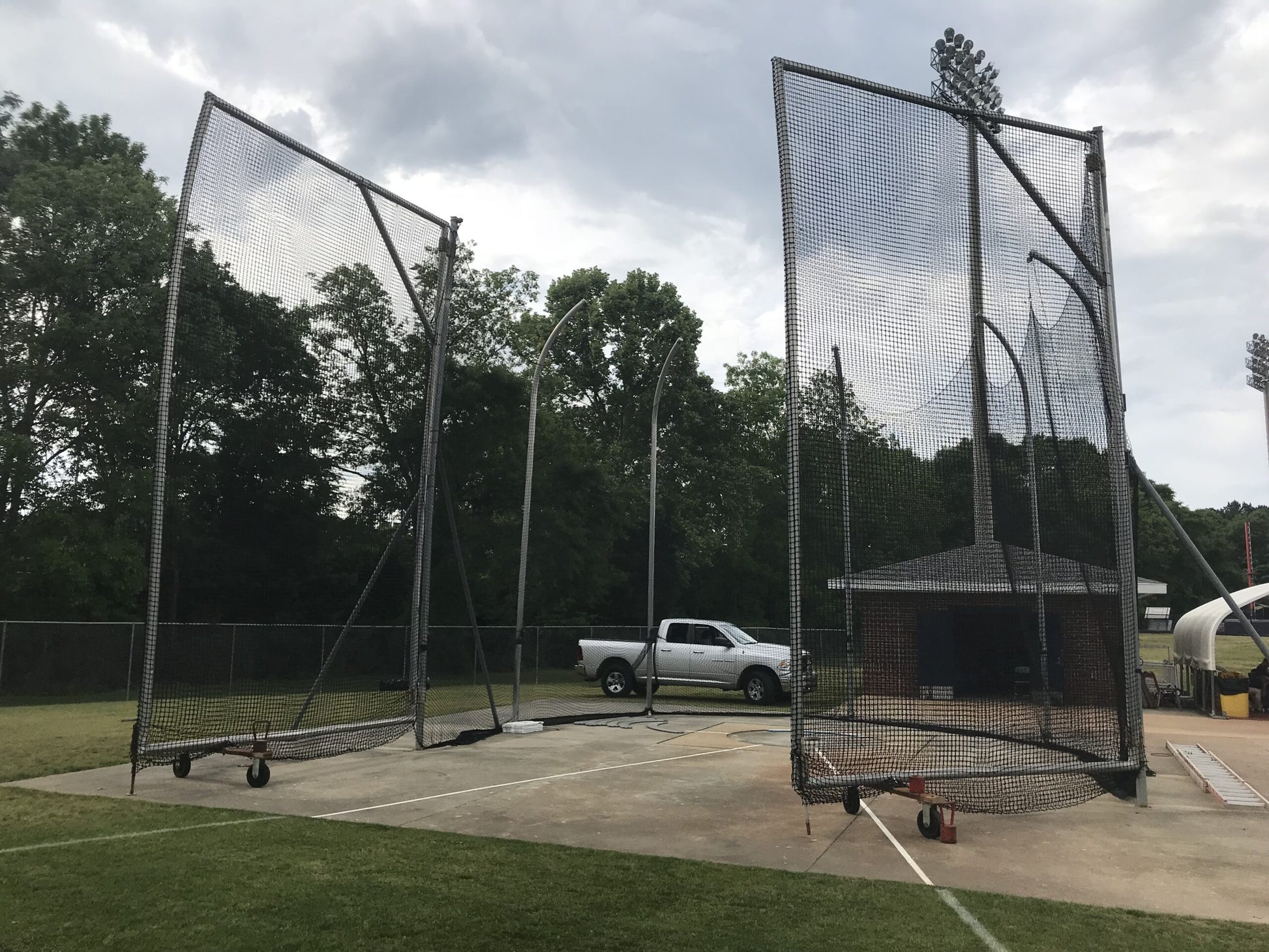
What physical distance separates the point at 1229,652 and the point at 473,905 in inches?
1837

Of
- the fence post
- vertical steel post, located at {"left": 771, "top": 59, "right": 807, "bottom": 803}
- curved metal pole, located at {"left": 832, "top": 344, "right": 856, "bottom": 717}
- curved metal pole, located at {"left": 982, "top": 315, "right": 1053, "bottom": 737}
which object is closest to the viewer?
vertical steel post, located at {"left": 771, "top": 59, "right": 807, "bottom": 803}

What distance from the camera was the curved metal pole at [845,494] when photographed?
7465 millimetres

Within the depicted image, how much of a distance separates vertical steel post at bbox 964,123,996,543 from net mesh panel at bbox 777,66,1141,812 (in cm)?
3

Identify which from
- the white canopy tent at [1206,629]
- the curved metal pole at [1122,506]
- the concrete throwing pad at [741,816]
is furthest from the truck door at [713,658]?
the curved metal pole at [1122,506]

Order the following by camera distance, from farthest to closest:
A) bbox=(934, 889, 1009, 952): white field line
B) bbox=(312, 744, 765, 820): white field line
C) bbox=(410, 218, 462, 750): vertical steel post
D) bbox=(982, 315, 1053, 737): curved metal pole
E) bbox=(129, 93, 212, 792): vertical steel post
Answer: bbox=(410, 218, 462, 750): vertical steel post, bbox=(982, 315, 1053, 737): curved metal pole, bbox=(129, 93, 212, 792): vertical steel post, bbox=(312, 744, 765, 820): white field line, bbox=(934, 889, 1009, 952): white field line

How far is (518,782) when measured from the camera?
9.02 m

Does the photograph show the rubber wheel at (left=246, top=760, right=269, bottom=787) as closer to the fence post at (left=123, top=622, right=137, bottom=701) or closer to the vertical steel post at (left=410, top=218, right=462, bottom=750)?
the vertical steel post at (left=410, top=218, right=462, bottom=750)

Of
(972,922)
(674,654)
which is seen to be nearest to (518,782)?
(972,922)

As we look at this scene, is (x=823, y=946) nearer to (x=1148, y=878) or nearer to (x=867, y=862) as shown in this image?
(x=867, y=862)

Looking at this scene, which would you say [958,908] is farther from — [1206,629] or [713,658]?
[1206,629]

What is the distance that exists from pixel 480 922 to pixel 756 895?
62.6 inches

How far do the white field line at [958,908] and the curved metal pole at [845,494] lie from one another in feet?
4.64

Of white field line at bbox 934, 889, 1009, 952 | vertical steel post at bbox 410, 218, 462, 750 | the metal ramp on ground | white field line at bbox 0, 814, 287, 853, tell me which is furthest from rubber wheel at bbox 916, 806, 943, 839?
vertical steel post at bbox 410, 218, 462, 750

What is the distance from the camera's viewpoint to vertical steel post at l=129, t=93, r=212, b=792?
315 inches
